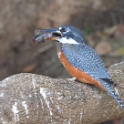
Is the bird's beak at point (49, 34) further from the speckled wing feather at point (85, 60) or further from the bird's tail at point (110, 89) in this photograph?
the bird's tail at point (110, 89)

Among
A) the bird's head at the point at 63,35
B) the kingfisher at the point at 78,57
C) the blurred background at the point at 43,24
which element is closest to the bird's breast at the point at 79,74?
the kingfisher at the point at 78,57

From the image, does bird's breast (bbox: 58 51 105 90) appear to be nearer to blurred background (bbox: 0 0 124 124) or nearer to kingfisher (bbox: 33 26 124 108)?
kingfisher (bbox: 33 26 124 108)

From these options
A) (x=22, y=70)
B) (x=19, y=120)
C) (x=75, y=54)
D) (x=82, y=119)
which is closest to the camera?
(x=19, y=120)

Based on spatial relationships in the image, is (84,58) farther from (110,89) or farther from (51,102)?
(51,102)

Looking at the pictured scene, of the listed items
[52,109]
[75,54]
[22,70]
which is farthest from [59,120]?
[22,70]

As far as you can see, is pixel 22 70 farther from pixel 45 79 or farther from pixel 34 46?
pixel 45 79
